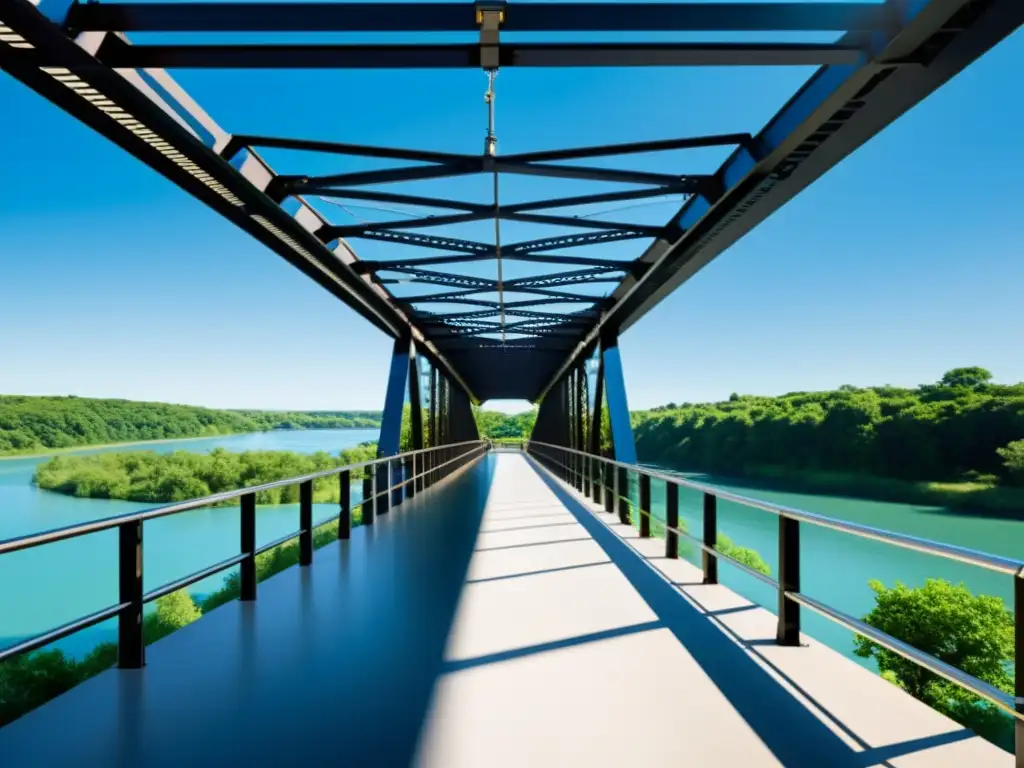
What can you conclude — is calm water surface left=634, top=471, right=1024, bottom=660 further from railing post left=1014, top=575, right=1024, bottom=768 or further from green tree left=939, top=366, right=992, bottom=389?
railing post left=1014, top=575, right=1024, bottom=768

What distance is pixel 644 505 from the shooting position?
25.2ft

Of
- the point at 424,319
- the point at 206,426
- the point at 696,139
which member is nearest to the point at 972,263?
the point at 424,319

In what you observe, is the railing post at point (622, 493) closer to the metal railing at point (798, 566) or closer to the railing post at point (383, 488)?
the metal railing at point (798, 566)

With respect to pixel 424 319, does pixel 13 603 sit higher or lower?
lower

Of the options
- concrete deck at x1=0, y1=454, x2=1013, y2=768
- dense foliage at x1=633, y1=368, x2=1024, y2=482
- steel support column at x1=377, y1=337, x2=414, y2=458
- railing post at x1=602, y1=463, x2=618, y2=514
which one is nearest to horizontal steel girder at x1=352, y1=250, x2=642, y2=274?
railing post at x1=602, y1=463, x2=618, y2=514

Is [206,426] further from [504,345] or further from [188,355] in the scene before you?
[504,345]

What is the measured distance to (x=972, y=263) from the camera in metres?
60.6

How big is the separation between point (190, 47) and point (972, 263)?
69.4m

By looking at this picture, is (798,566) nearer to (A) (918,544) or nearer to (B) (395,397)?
(A) (918,544)

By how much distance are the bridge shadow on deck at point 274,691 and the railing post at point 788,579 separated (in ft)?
5.87

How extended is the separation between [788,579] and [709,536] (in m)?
1.53

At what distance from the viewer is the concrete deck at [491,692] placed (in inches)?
101

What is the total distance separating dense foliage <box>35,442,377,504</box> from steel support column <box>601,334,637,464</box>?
49.2 m

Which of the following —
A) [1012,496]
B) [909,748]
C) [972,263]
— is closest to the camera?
[909,748]
